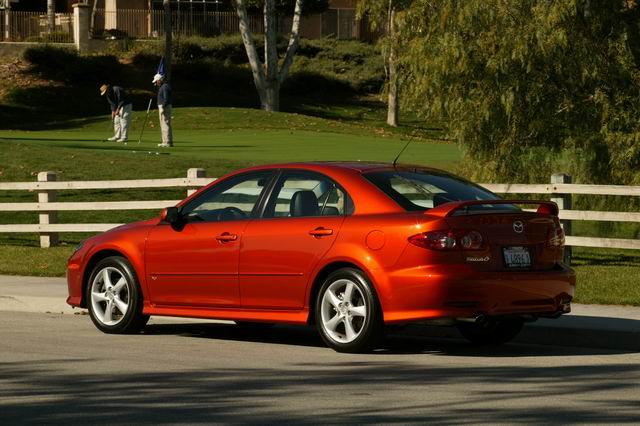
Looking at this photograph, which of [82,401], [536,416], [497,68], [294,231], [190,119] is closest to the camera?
[536,416]

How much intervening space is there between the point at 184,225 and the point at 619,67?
13.8 m

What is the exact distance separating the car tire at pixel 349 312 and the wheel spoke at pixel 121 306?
7.18ft

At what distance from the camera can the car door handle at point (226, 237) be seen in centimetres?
1217

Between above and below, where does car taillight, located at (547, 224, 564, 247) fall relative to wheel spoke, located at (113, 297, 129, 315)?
above

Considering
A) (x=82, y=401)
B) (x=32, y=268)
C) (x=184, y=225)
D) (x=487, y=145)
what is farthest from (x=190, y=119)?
(x=82, y=401)

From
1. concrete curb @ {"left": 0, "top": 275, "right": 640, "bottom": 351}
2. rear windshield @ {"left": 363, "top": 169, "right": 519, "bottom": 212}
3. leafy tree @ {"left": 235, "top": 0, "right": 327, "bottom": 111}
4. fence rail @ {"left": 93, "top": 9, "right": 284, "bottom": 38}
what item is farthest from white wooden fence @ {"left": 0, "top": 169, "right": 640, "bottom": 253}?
fence rail @ {"left": 93, "top": 9, "right": 284, "bottom": 38}

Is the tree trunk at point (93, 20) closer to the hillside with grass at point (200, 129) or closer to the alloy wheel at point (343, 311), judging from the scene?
the hillside with grass at point (200, 129)

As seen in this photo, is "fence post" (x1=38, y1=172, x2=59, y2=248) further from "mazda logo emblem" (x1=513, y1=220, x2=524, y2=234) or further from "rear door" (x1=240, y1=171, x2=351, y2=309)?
"mazda logo emblem" (x1=513, y1=220, x2=524, y2=234)

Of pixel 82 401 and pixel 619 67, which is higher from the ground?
pixel 619 67

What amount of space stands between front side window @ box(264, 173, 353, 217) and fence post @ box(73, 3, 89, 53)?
59.6m

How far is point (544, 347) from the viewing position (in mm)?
12359

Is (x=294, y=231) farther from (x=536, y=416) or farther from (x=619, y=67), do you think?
(x=619, y=67)

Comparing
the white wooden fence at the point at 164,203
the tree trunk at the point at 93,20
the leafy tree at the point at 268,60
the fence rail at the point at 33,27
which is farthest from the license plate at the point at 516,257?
the tree trunk at the point at 93,20

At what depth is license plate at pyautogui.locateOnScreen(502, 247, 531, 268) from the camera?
1117 cm
